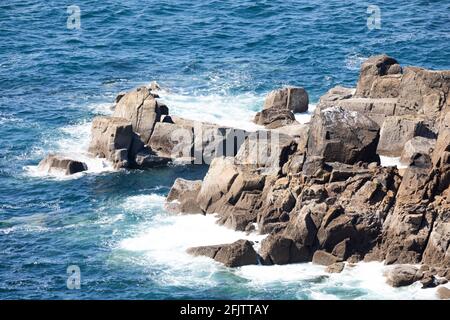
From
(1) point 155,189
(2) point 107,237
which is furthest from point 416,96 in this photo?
(2) point 107,237

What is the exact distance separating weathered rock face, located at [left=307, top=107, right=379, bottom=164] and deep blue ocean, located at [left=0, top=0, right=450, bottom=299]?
9.00m

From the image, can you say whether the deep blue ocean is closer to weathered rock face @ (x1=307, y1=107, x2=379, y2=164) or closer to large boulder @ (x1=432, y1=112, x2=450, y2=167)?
large boulder @ (x1=432, y1=112, x2=450, y2=167)

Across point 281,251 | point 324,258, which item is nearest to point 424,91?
point 324,258

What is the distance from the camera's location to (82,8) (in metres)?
143

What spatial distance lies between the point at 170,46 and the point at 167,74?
9174 mm

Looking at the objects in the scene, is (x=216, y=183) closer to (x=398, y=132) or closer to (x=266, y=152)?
(x=266, y=152)

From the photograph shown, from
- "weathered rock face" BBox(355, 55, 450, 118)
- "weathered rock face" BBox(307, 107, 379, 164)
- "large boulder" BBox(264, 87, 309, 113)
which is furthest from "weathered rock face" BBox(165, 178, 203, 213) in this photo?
"weathered rock face" BBox(355, 55, 450, 118)

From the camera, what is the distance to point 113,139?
98625 millimetres

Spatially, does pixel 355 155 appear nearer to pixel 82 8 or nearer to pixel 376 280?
pixel 376 280

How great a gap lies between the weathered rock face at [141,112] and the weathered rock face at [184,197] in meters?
10.9

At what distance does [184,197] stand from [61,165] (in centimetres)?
1344

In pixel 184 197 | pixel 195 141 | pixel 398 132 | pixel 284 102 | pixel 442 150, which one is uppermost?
pixel 442 150

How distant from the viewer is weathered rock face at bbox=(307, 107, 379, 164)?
84812 mm

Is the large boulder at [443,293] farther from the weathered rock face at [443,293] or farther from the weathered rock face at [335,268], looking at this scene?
the weathered rock face at [335,268]
